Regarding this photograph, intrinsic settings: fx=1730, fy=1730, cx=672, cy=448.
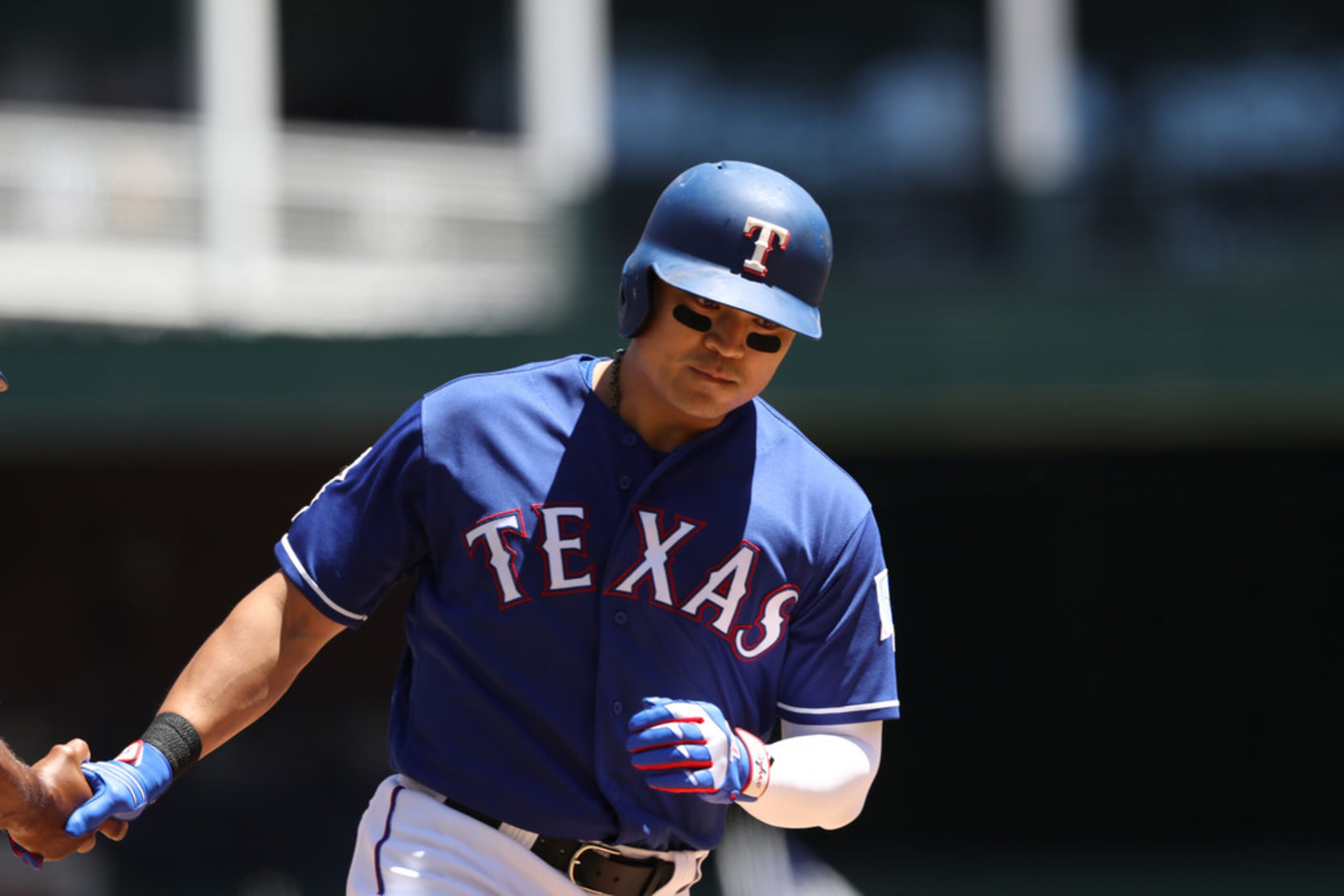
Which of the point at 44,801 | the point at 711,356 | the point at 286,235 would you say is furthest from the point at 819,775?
the point at 286,235

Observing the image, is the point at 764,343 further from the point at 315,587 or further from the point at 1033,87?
the point at 1033,87

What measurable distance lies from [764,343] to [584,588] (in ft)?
1.45

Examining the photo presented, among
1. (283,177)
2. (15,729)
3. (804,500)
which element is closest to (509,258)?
(283,177)

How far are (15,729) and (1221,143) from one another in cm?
662

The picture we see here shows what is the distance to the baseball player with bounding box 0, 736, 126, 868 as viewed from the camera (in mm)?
2395

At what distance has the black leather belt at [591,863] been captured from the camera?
2.48m

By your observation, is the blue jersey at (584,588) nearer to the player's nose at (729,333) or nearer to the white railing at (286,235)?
the player's nose at (729,333)

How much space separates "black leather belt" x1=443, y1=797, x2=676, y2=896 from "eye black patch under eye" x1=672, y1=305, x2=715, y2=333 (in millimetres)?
754

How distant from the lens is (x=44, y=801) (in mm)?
2420

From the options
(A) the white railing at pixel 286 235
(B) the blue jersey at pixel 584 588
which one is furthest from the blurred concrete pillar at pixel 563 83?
(B) the blue jersey at pixel 584 588

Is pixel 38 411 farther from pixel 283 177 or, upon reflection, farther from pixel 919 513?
pixel 919 513

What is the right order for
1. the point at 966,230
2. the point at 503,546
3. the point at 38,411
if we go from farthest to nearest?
the point at 966,230
the point at 38,411
the point at 503,546

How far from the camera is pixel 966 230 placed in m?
8.59

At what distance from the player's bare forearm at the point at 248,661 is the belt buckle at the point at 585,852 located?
49 centimetres
